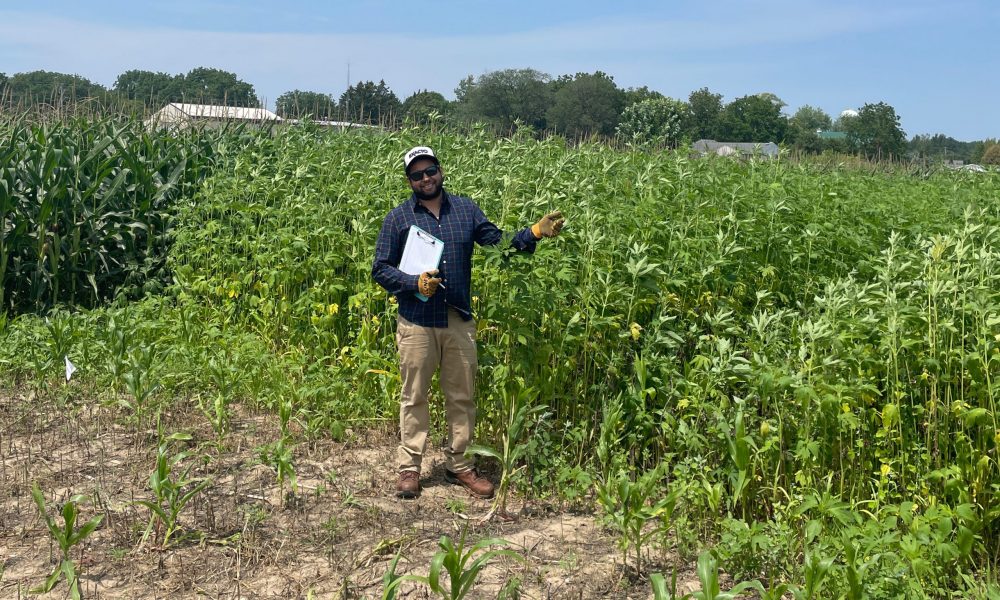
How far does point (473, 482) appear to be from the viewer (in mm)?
4906

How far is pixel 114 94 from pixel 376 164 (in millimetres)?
7126

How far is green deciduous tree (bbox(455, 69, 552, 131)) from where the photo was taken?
85.8m

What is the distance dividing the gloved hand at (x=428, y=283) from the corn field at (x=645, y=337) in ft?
1.20

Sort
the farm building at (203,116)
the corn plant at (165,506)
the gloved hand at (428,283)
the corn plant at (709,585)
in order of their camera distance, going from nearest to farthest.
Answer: the corn plant at (709,585), the corn plant at (165,506), the gloved hand at (428,283), the farm building at (203,116)

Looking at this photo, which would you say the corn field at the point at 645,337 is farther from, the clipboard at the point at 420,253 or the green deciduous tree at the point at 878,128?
the green deciduous tree at the point at 878,128

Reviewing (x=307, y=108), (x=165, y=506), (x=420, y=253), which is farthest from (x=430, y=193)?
(x=307, y=108)

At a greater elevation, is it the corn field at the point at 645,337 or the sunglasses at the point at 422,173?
the sunglasses at the point at 422,173

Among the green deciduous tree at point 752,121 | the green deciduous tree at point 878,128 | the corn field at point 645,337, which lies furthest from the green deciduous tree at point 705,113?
the corn field at point 645,337

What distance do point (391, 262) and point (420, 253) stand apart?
222 millimetres

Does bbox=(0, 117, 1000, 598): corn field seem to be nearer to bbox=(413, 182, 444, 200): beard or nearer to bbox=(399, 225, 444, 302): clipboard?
bbox=(399, 225, 444, 302): clipboard

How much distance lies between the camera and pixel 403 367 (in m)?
4.85

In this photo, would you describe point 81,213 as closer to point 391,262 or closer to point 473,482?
point 391,262

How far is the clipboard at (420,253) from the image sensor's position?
4.64 m

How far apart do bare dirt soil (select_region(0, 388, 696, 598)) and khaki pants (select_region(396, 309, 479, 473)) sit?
0.26 meters
